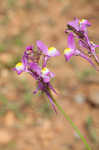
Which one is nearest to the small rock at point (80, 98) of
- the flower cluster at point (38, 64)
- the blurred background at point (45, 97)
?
the blurred background at point (45, 97)

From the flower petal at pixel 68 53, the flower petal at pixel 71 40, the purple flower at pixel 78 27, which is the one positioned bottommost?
the flower petal at pixel 68 53

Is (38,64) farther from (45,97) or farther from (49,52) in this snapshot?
(45,97)

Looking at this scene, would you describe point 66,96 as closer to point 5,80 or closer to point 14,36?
point 5,80

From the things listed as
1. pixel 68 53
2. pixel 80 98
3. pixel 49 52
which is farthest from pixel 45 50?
pixel 80 98

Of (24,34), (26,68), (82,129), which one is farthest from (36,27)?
(26,68)

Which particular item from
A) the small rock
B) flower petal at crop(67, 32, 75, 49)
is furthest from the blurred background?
flower petal at crop(67, 32, 75, 49)

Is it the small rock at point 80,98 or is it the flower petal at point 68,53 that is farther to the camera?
the small rock at point 80,98

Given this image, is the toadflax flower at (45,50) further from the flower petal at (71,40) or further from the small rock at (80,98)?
the small rock at (80,98)

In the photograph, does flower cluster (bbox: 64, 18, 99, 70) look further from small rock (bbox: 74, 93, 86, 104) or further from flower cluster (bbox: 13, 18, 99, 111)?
small rock (bbox: 74, 93, 86, 104)

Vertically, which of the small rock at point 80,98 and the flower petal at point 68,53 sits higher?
the flower petal at point 68,53

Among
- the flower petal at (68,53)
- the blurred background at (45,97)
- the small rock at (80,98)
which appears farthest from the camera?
the small rock at (80,98)
